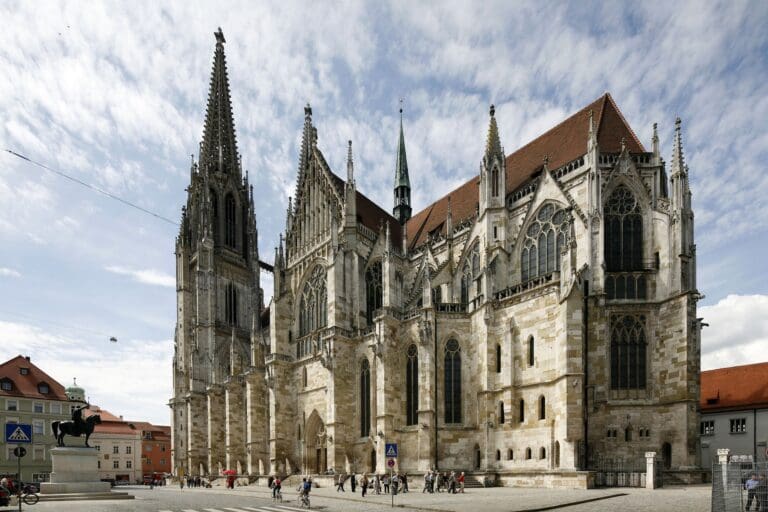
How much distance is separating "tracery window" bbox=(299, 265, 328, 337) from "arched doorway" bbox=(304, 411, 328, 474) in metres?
6.11

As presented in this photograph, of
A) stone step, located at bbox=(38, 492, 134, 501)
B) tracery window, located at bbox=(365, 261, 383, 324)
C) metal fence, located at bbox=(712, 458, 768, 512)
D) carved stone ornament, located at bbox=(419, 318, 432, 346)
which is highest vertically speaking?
tracery window, located at bbox=(365, 261, 383, 324)

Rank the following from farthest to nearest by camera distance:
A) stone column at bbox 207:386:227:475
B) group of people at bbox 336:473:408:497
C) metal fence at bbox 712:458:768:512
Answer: stone column at bbox 207:386:227:475 → group of people at bbox 336:473:408:497 → metal fence at bbox 712:458:768:512

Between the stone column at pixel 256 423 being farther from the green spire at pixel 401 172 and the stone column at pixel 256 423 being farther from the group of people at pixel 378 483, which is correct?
the green spire at pixel 401 172

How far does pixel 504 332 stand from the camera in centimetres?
2630

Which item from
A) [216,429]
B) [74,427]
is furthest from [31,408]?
[74,427]

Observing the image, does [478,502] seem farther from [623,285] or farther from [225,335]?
[225,335]

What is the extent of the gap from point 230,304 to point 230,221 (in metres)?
8.97

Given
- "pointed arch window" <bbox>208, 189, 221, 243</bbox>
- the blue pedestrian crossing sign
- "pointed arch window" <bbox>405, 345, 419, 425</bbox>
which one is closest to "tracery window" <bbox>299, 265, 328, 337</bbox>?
"pointed arch window" <bbox>405, 345, 419, 425</bbox>

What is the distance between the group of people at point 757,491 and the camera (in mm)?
9680

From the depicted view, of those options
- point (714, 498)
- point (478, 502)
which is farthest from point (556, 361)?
point (714, 498)

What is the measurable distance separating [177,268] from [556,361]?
40975 mm

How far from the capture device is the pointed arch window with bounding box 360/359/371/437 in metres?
32.2

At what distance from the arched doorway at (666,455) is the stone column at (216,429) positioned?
34357 mm

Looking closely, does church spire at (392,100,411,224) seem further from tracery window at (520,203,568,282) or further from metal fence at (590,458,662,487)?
metal fence at (590,458,662,487)
